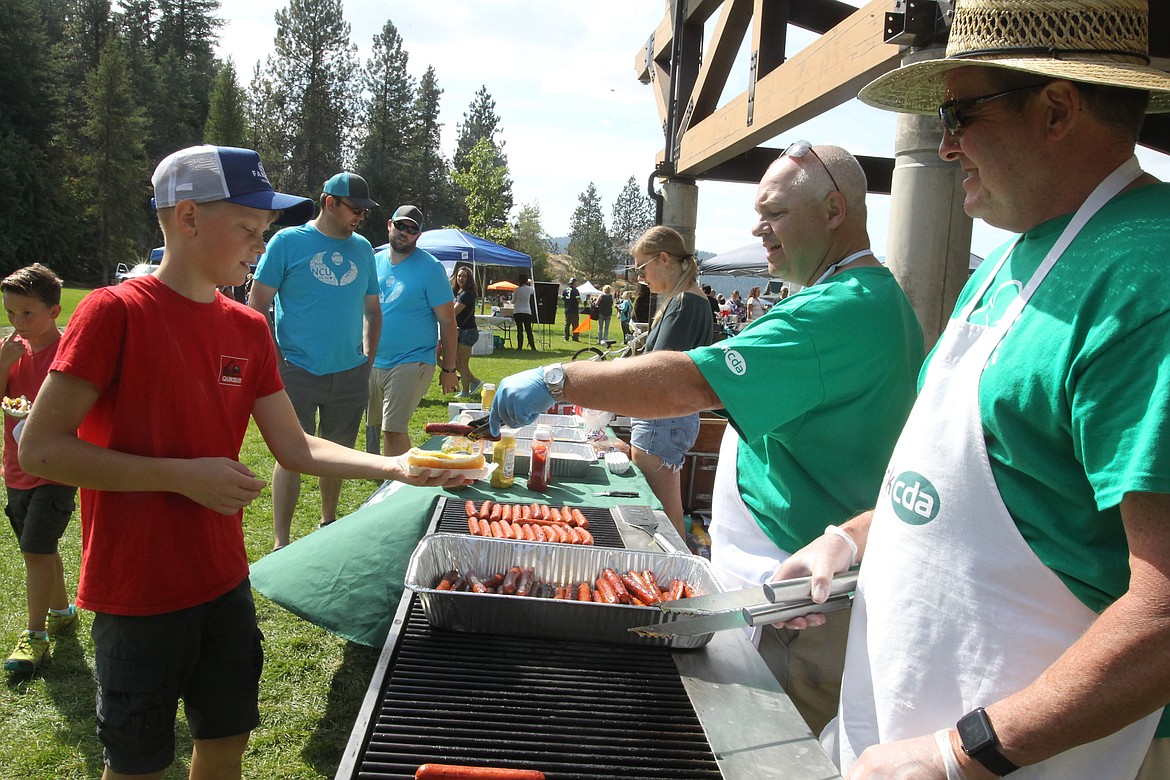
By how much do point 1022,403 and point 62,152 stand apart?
58.7 meters

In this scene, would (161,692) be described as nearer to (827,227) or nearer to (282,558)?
(282,558)

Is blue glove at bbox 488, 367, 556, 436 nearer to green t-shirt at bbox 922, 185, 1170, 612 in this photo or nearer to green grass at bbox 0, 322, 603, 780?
green t-shirt at bbox 922, 185, 1170, 612

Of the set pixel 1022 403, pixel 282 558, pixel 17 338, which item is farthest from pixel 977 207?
pixel 17 338

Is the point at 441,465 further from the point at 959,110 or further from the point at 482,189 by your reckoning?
the point at 482,189

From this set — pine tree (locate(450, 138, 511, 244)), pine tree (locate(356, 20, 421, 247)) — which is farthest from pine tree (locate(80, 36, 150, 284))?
pine tree (locate(450, 138, 511, 244))

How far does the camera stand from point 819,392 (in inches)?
76.2

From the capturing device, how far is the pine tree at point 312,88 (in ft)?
176

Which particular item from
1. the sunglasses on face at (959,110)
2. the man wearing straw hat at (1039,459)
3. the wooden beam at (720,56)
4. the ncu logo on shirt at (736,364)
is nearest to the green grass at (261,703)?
the ncu logo on shirt at (736,364)

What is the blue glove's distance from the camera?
202 centimetres

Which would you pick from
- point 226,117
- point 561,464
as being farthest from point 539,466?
point 226,117

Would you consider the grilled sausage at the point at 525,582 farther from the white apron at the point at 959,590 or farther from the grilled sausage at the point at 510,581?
the white apron at the point at 959,590

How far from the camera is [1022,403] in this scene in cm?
120

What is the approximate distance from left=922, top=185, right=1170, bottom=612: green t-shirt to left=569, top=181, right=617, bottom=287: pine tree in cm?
8022

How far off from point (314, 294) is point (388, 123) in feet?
193
